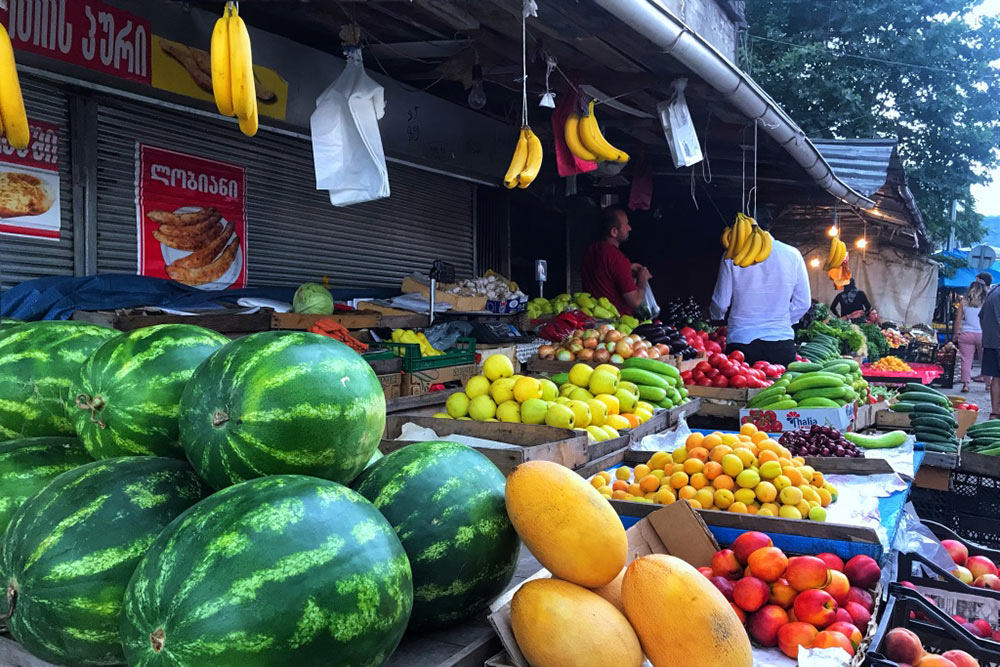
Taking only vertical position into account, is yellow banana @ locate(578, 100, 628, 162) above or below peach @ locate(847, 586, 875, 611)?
above

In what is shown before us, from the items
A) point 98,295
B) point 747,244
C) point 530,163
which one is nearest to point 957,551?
point 530,163

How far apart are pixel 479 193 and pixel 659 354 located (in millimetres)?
4413

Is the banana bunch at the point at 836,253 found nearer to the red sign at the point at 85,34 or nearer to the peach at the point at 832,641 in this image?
the red sign at the point at 85,34

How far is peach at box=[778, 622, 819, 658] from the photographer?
2037 millimetres

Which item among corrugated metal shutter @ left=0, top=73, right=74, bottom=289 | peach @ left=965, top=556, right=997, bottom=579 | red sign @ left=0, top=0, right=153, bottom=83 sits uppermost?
red sign @ left=0, top=0, right=153, bottom=83

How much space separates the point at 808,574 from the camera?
87.7 inches

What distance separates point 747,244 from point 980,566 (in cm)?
465

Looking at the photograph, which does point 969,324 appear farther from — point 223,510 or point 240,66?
point 223,510

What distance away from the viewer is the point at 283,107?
6.46 meters

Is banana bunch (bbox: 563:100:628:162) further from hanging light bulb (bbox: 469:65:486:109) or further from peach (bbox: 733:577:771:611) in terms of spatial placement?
peach (bbox: 733:577:771:611)

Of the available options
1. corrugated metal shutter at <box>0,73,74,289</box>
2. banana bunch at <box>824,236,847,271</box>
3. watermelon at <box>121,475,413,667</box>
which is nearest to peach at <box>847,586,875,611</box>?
watermelon at <box>121,475,413,667</box>

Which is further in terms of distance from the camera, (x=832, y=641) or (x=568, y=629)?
(x=832, y=641)

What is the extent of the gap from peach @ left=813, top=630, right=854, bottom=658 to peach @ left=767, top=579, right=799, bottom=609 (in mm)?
198

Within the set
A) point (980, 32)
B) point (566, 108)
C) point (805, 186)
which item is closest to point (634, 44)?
point (566, 108)
